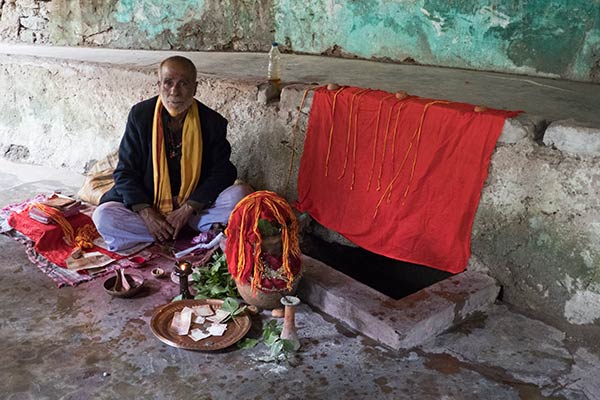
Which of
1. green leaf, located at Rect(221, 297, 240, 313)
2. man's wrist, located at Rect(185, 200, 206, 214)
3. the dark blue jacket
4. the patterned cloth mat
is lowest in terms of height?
the patterned cloth mat

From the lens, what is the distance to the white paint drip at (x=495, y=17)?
4.75 metres

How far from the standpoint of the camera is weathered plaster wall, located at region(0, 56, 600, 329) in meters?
3.02

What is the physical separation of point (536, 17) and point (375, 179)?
208 cm

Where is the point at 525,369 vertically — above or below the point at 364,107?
below

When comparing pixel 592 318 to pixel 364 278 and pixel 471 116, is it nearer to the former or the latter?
pixel 471 116

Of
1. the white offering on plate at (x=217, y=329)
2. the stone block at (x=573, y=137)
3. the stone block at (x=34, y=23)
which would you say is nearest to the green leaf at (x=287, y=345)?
the white offering on plate at (x=217, y=329)

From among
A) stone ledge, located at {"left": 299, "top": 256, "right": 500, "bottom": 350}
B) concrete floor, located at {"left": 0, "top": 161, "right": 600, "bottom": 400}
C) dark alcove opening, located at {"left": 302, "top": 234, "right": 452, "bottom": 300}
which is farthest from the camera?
dark alcove opening, located at {"left": 302, "top": 234, "right": 452, "bottom": 300}

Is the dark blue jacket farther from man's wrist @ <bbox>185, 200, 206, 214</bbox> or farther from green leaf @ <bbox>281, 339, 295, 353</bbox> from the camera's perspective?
green leaf @ <bbox>281, 339, 295, 353</bbox>

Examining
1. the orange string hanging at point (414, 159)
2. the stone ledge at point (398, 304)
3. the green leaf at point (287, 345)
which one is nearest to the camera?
the green leaf at point (287, 345)

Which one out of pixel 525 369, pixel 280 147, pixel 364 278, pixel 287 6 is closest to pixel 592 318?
pixel 525 369

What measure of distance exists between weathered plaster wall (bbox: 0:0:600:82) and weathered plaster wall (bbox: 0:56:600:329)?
132cm

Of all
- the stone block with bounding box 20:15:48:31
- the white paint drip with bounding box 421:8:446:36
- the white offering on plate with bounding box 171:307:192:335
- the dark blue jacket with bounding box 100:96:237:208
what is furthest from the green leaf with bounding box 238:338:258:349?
the stone block with bounding box 20:15:48:31

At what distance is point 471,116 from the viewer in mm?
3219

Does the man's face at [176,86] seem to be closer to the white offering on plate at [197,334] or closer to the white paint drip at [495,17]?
the white offering on plate at [197,334]
